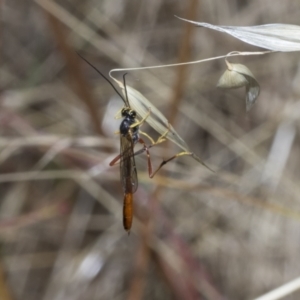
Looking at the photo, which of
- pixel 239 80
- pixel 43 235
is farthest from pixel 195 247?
pixel 239 80

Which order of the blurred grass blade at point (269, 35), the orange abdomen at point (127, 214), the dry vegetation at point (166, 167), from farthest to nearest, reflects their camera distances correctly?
1. the dry vegetation at point (166, 167)
2. the orange abdomen at point (127, 214)
3. the blurred grass blade at point (269, 35)

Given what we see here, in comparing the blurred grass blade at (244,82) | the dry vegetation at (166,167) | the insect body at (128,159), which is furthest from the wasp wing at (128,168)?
the dry vegetation at (166,167)

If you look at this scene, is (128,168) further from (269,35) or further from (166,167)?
(166,167)

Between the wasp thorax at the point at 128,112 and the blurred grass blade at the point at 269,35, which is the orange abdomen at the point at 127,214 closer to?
the wasp thorax at the point at 128,112

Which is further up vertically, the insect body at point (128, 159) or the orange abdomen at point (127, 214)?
the insect body at point (128, 159)

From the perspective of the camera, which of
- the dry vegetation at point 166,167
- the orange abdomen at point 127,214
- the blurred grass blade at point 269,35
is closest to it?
the blurred grass blade at point 269,35

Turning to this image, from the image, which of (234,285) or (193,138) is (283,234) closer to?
(234,285)

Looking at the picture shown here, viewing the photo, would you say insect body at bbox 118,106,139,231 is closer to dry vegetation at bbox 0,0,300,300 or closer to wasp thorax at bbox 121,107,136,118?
wasp thorax at bbox 121,107,136,118
